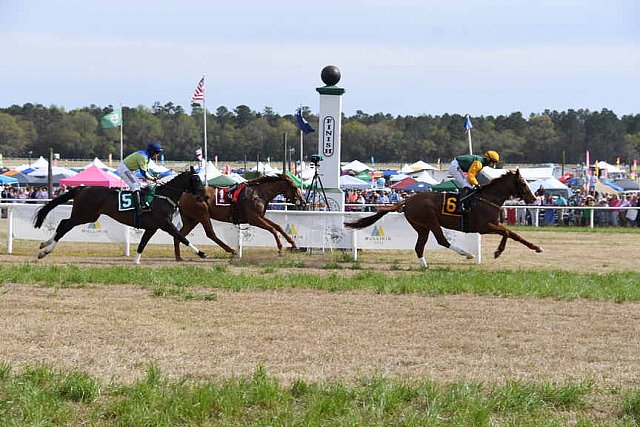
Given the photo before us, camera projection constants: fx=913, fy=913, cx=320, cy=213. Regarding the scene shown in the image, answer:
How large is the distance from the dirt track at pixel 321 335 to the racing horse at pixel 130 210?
180 inches

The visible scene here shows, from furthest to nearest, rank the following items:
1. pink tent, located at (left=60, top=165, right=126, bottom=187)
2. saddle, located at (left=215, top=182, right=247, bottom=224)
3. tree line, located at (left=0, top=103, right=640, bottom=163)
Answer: tree line, located at (left=0, top=103, right=640, bottom=163)
pink tent, located at (left=60, top=165, right=126, bottom=187)
saddle, located at (left=215, top=182, right=247, bottom=224)

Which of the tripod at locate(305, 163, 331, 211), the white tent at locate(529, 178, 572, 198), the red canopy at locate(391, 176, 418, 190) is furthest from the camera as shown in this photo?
the red canopy at locate(391, 176, 418, 190)

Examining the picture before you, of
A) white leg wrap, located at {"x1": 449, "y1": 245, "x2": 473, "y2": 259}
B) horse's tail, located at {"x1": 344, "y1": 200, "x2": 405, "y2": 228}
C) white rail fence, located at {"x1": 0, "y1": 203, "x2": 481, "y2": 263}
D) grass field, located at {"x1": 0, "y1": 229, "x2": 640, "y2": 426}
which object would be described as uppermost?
horse's tail, located at {"x1": 344, "y1": 200, "x2": 405, "y2": 228}

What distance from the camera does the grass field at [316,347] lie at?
617 cm

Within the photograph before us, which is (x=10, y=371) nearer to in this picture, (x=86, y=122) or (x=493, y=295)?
(x=493, y=295)

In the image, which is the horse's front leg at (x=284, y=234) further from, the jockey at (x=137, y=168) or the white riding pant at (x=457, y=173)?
the white riding pant at (x=457, y=173)

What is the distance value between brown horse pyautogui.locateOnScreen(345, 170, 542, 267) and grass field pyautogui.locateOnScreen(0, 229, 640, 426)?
127 cm

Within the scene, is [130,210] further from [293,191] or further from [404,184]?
[404,184]

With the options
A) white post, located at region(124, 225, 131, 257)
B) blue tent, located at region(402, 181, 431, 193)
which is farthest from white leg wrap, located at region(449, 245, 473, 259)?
blue tent, located at region(402, 181, 431, 193)

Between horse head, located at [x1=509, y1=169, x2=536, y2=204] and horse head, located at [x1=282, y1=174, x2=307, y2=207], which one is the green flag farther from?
horse head, located at [x1=509, y1=169, x2=536, y2=204]

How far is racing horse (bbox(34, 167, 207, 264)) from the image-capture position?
16.9 metres

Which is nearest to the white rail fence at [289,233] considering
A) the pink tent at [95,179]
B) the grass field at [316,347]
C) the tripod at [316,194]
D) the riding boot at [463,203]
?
the tripod at [316,194]

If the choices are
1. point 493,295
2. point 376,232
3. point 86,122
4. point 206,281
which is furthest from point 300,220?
point 86,122

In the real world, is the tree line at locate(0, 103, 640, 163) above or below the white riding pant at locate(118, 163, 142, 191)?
above
